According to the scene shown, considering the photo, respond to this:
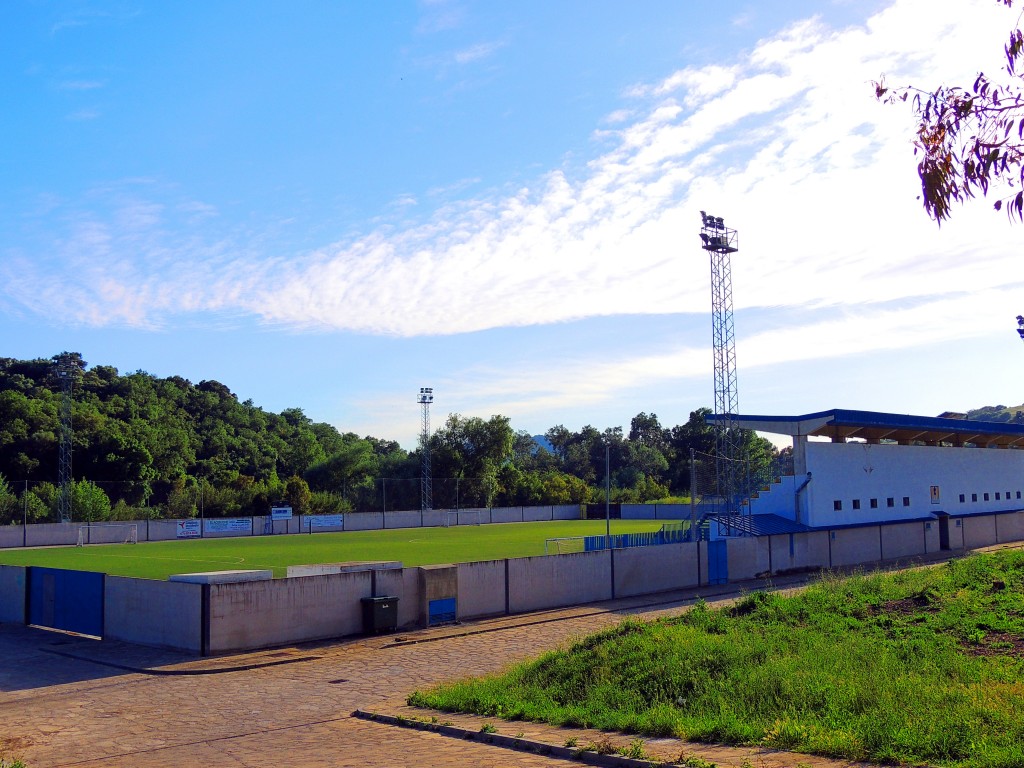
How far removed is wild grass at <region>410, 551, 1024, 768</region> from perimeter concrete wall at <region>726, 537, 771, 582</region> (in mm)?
13480

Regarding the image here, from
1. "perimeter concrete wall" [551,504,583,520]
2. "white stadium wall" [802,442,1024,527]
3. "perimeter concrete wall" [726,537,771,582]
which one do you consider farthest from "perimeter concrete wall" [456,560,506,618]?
"perimeter concrete wall" [551,504,583,520]

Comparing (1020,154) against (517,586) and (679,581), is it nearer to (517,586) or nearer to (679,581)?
(517,586)

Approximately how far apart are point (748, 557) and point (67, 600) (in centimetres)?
2322

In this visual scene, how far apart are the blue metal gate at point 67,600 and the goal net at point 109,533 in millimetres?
39117

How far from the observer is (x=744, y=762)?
32.8ft

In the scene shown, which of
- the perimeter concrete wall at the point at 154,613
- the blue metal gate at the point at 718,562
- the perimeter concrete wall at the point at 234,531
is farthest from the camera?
the perimeter concrete wall at the point at 234,531

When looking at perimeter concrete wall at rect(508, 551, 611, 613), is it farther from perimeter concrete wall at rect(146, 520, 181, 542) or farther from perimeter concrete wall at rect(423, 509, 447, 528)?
perimeter concrete wall at rect(423, 509, 447, 528)

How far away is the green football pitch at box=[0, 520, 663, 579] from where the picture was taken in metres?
44.1

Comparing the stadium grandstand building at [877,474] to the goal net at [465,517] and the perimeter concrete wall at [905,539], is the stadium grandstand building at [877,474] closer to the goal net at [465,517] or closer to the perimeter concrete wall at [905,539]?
the perimeter concrete wall at [905,539]

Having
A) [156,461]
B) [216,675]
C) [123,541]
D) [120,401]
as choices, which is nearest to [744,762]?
[216,675]

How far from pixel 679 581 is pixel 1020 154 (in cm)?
2508

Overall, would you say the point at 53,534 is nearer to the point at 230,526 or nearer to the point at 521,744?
the point at 230,526

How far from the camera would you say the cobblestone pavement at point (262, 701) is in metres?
12.1

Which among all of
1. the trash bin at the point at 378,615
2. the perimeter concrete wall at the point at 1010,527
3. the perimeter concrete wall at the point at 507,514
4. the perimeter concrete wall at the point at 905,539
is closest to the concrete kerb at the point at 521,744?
the trash bin at the point at 378,615
